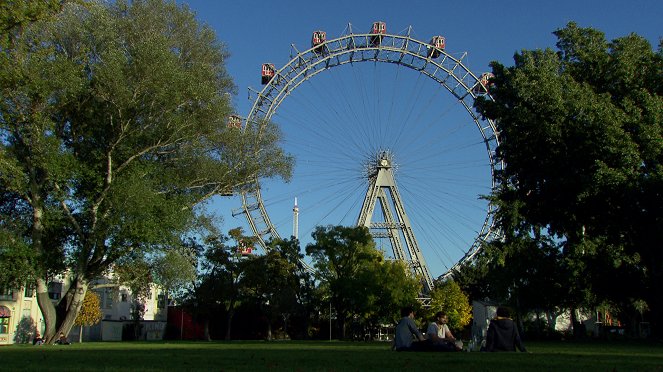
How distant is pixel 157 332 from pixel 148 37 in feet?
170

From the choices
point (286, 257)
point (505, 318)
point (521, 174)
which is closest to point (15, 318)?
point (286, 257)

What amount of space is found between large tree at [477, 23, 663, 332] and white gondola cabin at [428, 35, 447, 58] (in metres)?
24.0

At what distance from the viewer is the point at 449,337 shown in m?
15.2

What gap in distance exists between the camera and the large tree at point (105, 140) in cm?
2678

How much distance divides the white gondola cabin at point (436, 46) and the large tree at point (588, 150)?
24.0m

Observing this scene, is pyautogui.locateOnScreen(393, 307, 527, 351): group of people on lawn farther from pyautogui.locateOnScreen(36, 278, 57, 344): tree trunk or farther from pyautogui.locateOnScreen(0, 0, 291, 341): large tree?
pyautogui.locateOnScreen(36, 278, 57, 344): tree trunk

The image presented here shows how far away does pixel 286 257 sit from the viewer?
198ft

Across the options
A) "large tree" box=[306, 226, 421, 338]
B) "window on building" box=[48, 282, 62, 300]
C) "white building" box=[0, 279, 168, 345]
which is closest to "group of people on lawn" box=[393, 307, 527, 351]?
"white building" box=[0, 279, 168, 345]

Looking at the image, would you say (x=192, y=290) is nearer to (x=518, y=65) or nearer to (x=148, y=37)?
(x=148, y=37)

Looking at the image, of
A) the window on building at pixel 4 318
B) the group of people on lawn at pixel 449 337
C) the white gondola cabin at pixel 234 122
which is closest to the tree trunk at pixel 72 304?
the white gondola cabin at pixel 234 122

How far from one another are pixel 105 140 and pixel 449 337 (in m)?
20.1

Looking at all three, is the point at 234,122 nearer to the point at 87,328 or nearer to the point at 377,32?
the point at 377,32

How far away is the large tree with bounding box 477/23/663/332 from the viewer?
87.5ft

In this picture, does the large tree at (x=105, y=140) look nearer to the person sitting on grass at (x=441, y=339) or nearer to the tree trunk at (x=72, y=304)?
the tree trunk at (x=72, y=304)
